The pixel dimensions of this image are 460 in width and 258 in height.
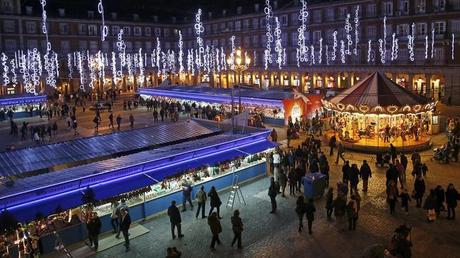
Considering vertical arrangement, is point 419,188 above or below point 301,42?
below

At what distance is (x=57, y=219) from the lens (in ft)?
45.9

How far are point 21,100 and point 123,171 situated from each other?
3132 cm

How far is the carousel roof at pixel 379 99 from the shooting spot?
2538 centimetres

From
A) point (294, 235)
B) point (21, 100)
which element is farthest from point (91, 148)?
point (21, 100)

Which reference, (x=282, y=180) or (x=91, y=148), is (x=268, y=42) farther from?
(x=282, y=180)

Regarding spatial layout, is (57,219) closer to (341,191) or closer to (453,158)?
(341,191)

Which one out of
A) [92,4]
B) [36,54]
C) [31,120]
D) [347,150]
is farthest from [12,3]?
[347,150]

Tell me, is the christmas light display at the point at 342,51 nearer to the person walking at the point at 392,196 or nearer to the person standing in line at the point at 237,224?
the person walking at the point at 392,196

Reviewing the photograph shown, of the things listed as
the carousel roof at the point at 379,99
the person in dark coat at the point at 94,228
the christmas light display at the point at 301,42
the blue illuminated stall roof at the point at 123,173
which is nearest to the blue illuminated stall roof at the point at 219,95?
the carousel roof at the point at 379,99

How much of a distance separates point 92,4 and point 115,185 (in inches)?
2313

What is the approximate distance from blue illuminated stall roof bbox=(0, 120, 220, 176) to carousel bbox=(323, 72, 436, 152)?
28.9 feet

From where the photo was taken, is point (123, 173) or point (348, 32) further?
point (348, 32)

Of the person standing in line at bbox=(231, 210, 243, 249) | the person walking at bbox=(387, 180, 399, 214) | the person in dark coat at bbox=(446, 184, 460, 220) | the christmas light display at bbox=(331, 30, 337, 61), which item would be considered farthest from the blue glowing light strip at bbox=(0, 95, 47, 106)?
the person in dark coat at bbox=(446, 184, 460, 220)

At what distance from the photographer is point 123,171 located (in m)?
15.4
